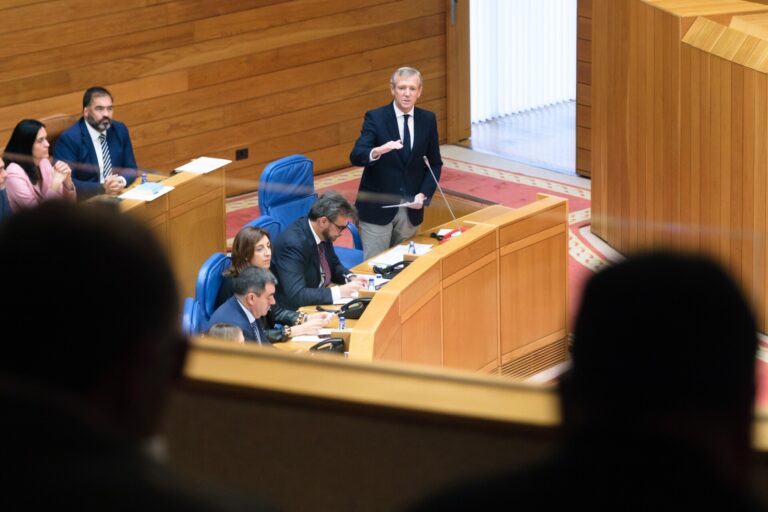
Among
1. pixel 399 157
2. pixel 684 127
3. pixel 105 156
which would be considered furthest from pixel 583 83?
pixel 105 156

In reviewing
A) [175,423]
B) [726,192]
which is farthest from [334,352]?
[175,423]

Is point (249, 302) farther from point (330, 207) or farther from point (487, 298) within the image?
point (487, 298)

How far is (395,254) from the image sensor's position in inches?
276

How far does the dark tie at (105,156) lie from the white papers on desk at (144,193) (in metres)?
0.39

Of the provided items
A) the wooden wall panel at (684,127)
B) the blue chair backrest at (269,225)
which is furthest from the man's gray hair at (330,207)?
the wooden wall panel at (684,127)

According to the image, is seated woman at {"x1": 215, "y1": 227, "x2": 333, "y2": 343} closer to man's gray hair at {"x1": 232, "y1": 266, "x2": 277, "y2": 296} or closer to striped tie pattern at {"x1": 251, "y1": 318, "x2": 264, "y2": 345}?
striped tie pattern at {"x1": 251, "y1": 318, "x2": 264, "y2": 345}

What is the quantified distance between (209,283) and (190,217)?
61.8 inches

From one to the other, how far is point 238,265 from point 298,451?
4.42 m

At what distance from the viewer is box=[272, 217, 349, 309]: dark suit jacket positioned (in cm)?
637

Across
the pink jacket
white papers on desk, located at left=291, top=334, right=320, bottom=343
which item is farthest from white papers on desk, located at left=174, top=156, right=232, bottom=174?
white papers on desk, located at left=291, top=334, right=320, bottom=343

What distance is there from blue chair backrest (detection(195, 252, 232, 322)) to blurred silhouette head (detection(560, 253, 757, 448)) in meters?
4.90

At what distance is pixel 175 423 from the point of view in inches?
65.3

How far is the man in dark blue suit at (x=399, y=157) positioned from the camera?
289 inches

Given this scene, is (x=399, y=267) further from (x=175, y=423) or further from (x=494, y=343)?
(x=175, y=423)
